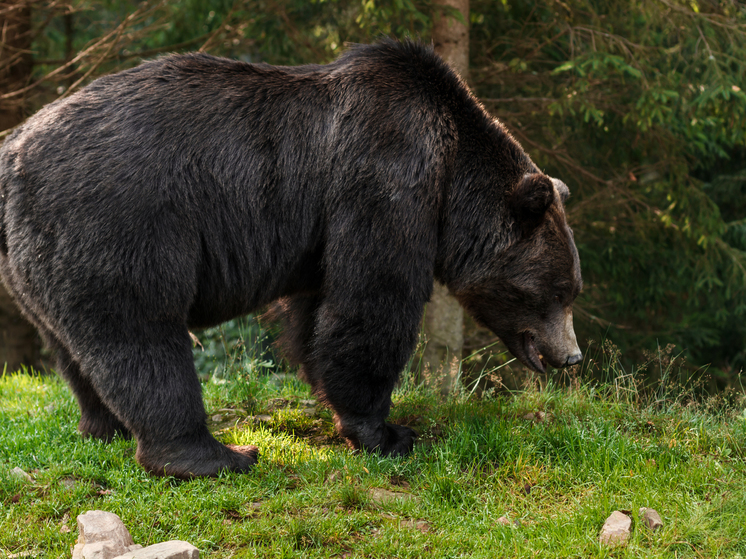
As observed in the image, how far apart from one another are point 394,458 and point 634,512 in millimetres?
1520

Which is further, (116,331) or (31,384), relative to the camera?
(31,384)

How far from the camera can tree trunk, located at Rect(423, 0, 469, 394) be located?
8023 millimetres

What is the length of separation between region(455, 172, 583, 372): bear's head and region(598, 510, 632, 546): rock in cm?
145

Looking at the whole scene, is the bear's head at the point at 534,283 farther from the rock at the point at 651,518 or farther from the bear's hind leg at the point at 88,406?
the bear's hind leg at the point at 88,406

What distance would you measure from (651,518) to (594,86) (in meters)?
6.42

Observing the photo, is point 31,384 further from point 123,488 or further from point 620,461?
point 620,461

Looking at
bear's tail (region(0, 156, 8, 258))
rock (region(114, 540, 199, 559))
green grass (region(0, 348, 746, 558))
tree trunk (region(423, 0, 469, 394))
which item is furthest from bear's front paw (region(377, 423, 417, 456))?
tree trunk (region(423, 0, 469, 394))

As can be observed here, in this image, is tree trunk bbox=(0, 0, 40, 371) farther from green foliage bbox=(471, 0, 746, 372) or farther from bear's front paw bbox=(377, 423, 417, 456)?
bear's front paw bbox=(377, 423, 417, 456)

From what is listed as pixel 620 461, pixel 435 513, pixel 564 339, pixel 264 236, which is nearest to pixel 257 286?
pixel 264 236

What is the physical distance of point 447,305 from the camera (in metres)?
8.52

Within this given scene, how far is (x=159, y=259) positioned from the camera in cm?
391

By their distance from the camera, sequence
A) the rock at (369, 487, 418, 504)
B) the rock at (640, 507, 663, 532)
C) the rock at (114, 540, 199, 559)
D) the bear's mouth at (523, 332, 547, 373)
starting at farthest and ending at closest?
1. the bear's mouth at (523, 332, 547, 373)
2. the rock at (369, 487, 418, 504)
3. the rock at (640, 507, 663, 532)
4. the rock at (114, 540, 199, 559)

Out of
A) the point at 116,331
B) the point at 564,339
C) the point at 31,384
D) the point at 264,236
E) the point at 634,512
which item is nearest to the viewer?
the point at 634,512

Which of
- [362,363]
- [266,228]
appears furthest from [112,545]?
[266,228]
